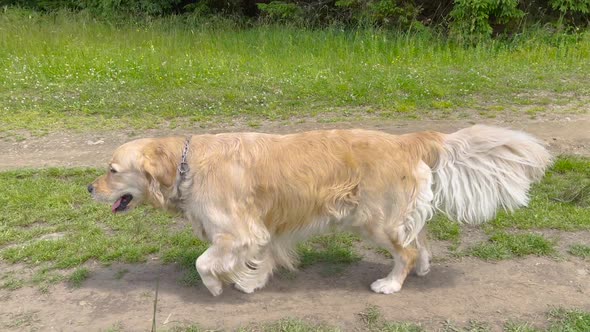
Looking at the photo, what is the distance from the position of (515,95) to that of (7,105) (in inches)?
340

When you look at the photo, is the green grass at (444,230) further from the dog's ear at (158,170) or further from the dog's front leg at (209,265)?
the dog's ear at (158,170)

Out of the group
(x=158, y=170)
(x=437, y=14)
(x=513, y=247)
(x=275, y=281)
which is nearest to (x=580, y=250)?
(x=513, y=247)

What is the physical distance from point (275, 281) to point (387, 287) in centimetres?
90

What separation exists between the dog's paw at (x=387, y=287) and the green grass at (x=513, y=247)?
0.92 metres

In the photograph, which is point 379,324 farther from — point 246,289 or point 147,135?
point 147,135

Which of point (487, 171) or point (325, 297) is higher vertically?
point (487, 171)

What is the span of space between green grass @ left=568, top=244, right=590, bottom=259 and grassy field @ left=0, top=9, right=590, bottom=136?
14.3 feet

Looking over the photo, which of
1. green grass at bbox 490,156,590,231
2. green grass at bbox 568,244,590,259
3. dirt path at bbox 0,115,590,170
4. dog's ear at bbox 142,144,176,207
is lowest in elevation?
dirt path at bbox 0,115,590,170

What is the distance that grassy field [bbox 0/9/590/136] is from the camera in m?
9.43

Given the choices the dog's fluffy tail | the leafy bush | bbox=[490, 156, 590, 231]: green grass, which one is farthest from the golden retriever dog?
the leafy bush

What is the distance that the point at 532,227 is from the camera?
5.40 metres

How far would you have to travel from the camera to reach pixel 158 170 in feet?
13.9

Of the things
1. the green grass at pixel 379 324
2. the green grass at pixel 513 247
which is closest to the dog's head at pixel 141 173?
the green grass at pixel 379 324

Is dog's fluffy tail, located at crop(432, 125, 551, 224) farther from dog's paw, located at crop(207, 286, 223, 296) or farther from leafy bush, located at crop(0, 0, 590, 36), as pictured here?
leafy bush, located at crop(0, 0, 590, 36)
